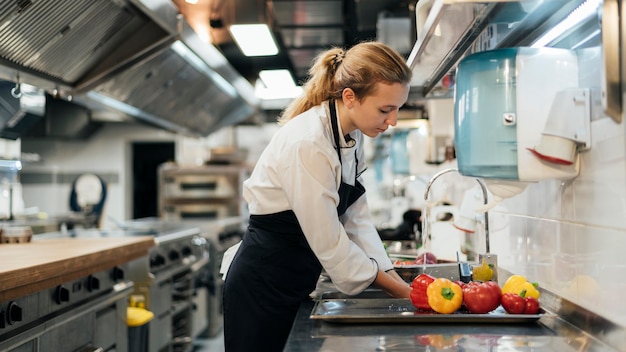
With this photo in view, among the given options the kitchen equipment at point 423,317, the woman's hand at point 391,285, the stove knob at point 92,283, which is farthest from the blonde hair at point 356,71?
the stove knob at point 92,283

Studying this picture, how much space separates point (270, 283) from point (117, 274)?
51.6 inches

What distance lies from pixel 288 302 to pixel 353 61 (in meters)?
0.78

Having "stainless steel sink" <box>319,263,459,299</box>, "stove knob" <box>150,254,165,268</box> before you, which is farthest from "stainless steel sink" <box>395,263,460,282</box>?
"stove knob" <box>150,254,165,268</box>

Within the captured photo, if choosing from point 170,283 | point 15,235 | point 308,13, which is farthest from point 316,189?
point 308,13

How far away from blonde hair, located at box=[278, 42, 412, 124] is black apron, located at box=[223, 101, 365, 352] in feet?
0.30

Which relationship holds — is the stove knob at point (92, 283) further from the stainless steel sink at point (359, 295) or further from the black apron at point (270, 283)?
the stainless steel sink at point (359, 295)

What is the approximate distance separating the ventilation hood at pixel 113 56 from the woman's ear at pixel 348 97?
4.82 ft

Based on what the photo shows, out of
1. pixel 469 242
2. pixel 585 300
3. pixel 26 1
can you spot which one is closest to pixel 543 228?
pixel 585 300

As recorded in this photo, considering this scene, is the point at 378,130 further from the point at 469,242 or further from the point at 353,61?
the point at 469,242

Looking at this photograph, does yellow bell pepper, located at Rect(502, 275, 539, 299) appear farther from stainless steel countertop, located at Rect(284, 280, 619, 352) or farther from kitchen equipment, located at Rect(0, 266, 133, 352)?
Result: kitchen equipment, located at Rect(0, 266, 133, 352)

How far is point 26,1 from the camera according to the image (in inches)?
99.3

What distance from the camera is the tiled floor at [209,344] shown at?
17.8ft

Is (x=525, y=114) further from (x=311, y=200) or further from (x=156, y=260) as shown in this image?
(x=156, y=260)

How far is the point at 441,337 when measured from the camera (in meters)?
1.47
